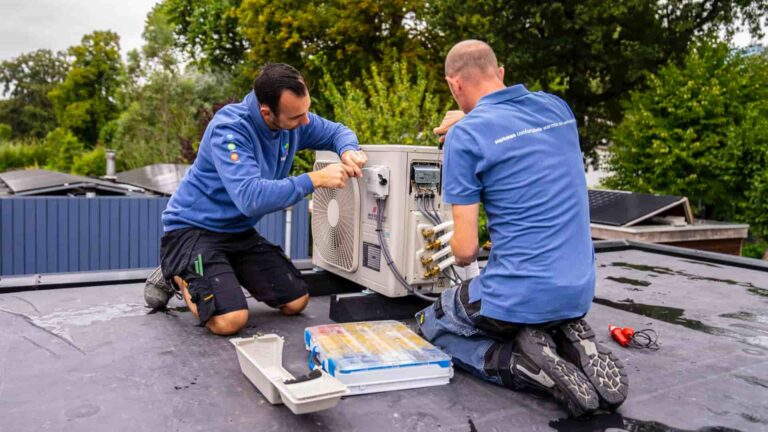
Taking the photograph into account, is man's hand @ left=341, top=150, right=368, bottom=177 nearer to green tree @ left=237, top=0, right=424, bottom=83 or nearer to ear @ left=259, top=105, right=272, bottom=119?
ear @ left=259, top=105, right=272, bottom=119

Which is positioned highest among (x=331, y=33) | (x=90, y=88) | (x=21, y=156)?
(x=90, y=88)

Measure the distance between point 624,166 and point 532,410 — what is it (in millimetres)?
8490

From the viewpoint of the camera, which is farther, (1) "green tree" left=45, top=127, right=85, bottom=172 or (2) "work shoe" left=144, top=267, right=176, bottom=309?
(1) "green tree" left=45, top=127, right=85, bottom=172

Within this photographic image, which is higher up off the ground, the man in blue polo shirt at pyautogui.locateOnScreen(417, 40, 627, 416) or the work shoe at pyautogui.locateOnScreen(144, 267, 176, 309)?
the man in blue polo shirt at pyautogui.locateOnScreen(417, 40, 627, 416)

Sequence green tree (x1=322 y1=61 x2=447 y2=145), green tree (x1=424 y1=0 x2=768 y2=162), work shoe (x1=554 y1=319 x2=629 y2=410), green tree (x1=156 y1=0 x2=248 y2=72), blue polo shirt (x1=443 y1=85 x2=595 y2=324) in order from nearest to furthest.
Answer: work shoe (x1=554 y1=319 x2=629 y2=410)
blue polo shirt (x1=443 y1=85 x2=595 y2=324)
green tree (x1=322 y1=61 x2=447 y2=145)
green tree (x1=424 y1=0 x2=768 y2=162)
green tree (x1=156 y1=0 x2=248 y2=72)

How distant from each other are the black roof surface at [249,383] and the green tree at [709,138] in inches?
229

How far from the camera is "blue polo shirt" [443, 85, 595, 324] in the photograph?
6.80 ft

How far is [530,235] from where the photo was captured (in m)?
2.09

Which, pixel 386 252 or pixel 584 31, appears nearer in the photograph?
pixel 386 252

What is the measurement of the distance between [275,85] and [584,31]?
1177 cm

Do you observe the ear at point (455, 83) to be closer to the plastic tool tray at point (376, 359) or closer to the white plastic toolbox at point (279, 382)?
the plastic tool tray at point (376, 359)

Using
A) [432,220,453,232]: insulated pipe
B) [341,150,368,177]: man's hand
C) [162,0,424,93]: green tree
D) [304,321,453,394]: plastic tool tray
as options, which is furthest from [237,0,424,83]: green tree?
[304,321,453,394]: plastic tool tray

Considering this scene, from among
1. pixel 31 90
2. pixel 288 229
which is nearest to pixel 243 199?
pixel 288 229

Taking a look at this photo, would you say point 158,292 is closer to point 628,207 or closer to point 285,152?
point 285,152
